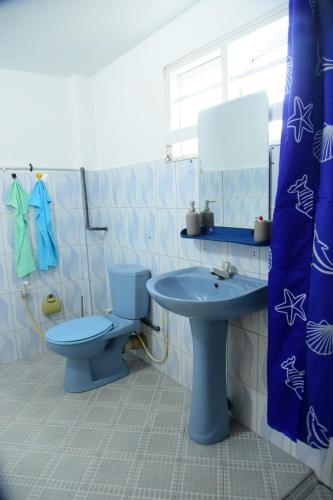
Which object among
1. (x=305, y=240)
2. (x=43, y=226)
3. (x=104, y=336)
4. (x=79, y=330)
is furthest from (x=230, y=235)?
(x=43, y=226)

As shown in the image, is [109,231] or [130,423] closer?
[130,423]

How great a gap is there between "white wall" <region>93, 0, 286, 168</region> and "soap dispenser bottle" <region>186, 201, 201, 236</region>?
53 centimetres

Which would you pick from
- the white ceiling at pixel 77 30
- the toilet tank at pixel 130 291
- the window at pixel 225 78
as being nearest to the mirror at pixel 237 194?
the window at pixel 225 78

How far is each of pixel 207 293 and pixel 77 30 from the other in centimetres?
172

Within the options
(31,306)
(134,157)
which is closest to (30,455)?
(31,306)

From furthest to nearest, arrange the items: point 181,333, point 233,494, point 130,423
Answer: point 181,333 < point 130,423 < point 233,494

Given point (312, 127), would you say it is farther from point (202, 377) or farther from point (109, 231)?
point (109, 231)

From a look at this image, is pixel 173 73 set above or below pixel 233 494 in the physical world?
above

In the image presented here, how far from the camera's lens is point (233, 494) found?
1.43 meters

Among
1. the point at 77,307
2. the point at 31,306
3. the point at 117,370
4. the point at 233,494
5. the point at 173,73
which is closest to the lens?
the point at 233,494

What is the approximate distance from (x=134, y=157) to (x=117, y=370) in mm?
1545

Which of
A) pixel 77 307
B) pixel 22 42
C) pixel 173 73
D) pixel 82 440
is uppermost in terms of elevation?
pixel 22 42

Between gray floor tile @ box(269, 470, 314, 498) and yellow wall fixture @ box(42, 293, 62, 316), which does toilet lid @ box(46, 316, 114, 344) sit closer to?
yellow wall fixture @ box(42, 293, 62, 316)

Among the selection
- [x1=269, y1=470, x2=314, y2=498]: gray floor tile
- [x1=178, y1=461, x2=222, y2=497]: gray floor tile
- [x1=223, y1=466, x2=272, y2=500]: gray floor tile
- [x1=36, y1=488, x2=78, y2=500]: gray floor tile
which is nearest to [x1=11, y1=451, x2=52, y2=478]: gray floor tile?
[x1=36, y1=488, x2=78, y2=500]: gray floor tile
